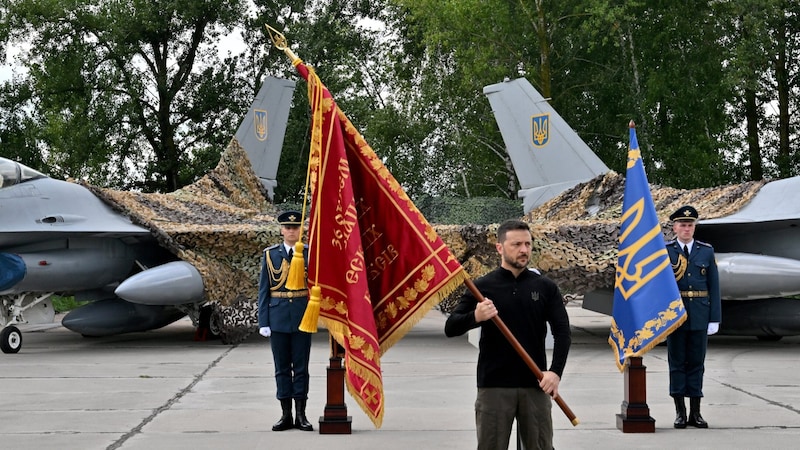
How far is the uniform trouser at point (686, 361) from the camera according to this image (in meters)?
6.33

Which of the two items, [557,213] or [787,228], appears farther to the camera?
[557,213]

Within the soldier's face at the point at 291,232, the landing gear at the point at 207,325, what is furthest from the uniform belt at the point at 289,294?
the landing gear at the point at 207,325

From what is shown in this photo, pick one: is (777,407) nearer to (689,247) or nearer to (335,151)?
(689,247)

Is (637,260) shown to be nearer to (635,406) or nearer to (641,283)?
(641,283)

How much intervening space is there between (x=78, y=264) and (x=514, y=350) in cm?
950

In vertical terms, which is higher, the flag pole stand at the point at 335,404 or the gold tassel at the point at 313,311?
the gold tassel at the point at 313,311

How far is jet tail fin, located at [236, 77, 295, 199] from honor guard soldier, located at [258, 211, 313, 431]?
986 centimetres

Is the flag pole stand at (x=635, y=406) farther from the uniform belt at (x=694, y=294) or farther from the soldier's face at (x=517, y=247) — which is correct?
the soldier's face at (x=517, y=247)

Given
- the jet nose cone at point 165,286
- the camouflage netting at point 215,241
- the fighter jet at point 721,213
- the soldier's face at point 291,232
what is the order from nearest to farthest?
the soldier's face at point 291,232
the fighter jet at point 721,213
the jet nose cone at point 165,286
the camouflage netting at point 215,241

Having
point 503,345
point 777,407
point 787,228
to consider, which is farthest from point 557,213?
point 503,345

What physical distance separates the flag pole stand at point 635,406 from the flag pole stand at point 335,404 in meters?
1.86

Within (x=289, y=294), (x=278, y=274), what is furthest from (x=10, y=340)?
(x=289, y=294)

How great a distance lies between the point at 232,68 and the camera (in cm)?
3116

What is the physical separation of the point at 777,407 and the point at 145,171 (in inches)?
1054
